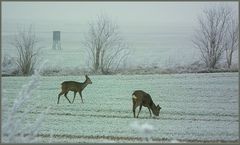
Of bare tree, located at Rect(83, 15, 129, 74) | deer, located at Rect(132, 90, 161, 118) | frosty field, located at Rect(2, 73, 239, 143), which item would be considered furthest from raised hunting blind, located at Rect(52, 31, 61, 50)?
deer, located at Rect(132, 90, 161, 118)

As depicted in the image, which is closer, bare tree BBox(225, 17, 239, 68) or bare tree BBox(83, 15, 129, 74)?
bare tree BBox(83, 15, 129, 74)

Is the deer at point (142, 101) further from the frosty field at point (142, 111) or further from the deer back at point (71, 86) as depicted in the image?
the deer back at point (71, 86)

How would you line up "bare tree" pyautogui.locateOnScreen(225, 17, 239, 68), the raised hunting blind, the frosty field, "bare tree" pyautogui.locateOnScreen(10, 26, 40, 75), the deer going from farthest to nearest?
the raised hunting blind → "bare tree" pyautogui.locateOnScreen(225, 17, 239, 68) → "bare tree" pyautogui.locateOnScreen(10, 26, 40, 75) → the deer → the frosty field

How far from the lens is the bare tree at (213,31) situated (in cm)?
2325

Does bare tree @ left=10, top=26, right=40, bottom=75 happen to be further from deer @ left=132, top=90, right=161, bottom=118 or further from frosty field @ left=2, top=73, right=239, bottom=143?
deer @ left=132, top=90, right=161, bottom=118

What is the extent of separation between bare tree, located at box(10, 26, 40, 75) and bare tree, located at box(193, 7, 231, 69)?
8124 mm

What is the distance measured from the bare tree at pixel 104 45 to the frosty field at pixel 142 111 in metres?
1.73

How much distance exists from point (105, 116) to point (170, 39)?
15.3m

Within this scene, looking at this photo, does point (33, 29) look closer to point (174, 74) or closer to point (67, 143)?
point (174, 74)

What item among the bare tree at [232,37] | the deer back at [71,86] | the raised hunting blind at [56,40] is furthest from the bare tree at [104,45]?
the deer back at [71,86]

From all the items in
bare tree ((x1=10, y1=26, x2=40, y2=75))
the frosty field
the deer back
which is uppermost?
bare tree ((x1=10, y1=26, x2=40, y2=75))

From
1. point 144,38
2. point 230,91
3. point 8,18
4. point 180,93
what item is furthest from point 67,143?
point 144,38

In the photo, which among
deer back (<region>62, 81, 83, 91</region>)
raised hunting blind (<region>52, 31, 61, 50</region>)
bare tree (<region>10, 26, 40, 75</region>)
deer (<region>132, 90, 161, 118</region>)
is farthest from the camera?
raised hunting blind (<region>52, 31, 61, 50</region>)

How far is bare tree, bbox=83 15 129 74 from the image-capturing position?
22312 millimetres
